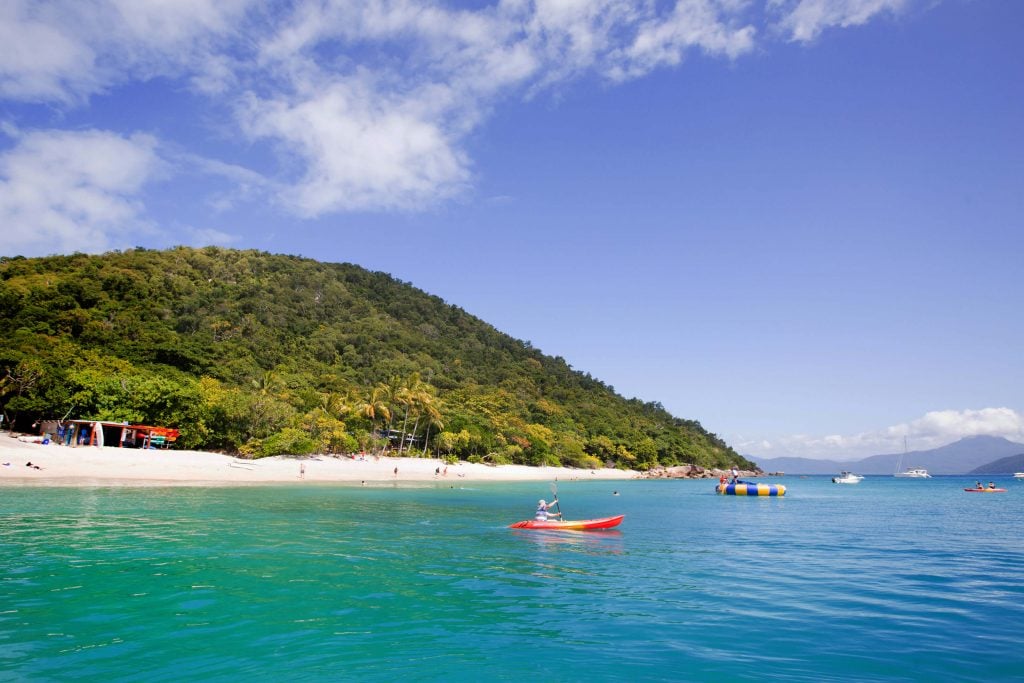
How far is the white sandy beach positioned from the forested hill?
4.20 metres

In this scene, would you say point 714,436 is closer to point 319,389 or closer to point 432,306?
point 432,306

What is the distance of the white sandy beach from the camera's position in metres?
39.2

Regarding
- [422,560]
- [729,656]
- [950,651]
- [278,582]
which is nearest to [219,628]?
[278,582]

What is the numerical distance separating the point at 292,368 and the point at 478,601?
80.3 m

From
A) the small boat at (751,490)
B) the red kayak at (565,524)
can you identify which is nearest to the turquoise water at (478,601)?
the red kayak at (565,524)

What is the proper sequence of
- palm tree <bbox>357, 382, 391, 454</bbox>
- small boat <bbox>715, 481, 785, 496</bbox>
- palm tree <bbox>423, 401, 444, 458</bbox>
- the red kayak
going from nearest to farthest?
1. the red kayak
2. small boat <bbox>715, 481, 785, 496</bbox>
3. palm tree <bbox>357, 382, 391, 454</bbox>
4. palm tree <bbox>423, 401, 444, 458</bbox>

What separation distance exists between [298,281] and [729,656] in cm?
12650

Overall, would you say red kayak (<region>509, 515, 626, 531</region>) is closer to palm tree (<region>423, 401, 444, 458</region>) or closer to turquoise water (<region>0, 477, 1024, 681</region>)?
turquoise water (<region>0, 477, 1024, 681</region>)

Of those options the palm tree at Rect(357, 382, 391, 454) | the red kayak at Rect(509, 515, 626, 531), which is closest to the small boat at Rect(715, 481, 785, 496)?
the red kayak at Rect(509, 515, 626, 531)

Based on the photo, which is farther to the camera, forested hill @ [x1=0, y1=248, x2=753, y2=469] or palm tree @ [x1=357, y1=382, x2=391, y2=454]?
palm tree @ [x1=357, y1=382, x2=391, y2=454]

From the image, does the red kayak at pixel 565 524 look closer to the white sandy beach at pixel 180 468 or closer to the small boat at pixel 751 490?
the white sandy beach at pixel 180 468

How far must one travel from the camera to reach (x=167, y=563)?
16516 millimetres

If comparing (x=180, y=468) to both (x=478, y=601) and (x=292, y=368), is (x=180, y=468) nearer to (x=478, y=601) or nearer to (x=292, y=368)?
(x=478, y=601)

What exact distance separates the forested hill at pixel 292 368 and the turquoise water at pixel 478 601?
30069mm
